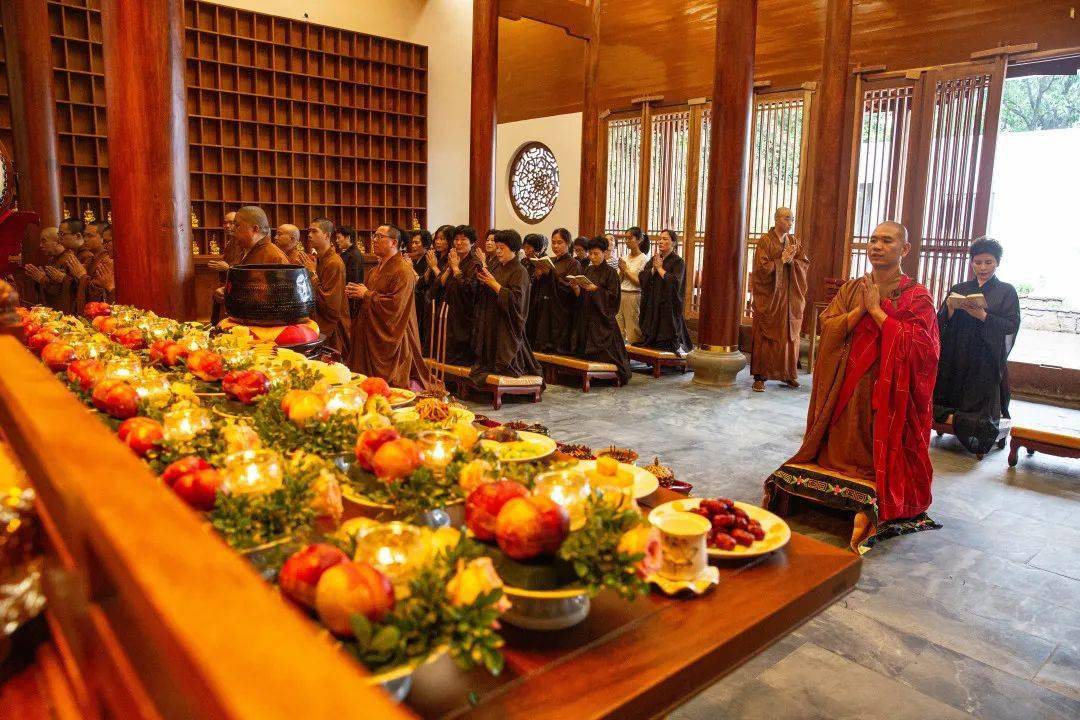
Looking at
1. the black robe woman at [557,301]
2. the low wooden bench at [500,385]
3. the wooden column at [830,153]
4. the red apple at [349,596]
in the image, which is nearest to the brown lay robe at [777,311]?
the wooden column at [830,153]

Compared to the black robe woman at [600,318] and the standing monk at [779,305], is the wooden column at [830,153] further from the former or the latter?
the black robe woman at [600,318]

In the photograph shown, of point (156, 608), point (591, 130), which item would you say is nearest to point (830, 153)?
point (591, 130)

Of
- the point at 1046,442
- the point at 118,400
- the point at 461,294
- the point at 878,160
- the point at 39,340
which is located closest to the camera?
the point at 118,400

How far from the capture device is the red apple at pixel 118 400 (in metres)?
1.74

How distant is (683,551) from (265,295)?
2.70 m

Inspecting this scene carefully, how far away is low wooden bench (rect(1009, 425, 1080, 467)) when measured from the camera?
474 centimetres

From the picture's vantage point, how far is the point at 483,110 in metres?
8.67

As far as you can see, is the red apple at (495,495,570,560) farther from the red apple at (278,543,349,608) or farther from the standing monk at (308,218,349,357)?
the standing monk at (308,218,349,357)

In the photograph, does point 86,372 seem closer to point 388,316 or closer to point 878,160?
point 388,316

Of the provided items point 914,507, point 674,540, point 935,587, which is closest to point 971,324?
point 914,507

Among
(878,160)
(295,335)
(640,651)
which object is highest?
(878,160)

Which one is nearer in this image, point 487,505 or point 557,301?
point 487,505

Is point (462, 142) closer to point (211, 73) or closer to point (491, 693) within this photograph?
point (211, 73)

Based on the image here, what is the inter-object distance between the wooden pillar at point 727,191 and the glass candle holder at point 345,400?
19.0 feet
